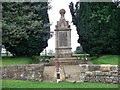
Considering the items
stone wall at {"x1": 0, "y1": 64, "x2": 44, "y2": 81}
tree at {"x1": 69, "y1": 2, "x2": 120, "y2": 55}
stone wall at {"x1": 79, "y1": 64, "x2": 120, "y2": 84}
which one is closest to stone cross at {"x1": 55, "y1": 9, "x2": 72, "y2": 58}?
tree at {"x1": 69, "y1": 2, "x2": 120, "y2": 55}

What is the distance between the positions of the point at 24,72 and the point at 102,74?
4957mm

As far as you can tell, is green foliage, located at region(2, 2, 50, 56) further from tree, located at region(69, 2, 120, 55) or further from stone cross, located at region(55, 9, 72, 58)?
tree, located at region(69, 2, 120, 55)

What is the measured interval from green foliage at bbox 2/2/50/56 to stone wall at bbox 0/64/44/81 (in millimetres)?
9662

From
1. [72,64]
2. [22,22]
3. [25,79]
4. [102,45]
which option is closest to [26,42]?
[22,22]

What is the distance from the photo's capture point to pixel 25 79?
21.6m

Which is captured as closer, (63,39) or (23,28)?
(23,28)

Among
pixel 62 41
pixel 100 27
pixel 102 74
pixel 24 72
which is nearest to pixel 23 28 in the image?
pixel 62 41

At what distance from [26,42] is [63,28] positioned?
5235mm

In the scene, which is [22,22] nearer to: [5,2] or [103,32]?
[5,2]

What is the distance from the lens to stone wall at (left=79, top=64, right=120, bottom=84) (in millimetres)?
19484

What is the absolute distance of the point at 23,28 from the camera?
32.6 m

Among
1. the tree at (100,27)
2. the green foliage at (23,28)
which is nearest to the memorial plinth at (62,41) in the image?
the tree at (100,27)

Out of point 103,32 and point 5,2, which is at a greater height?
point 5,2

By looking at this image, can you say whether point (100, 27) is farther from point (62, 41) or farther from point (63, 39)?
point (62, 41)
